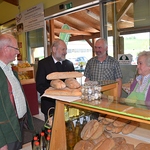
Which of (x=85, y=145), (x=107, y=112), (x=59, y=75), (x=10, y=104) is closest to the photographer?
(x=107, y=112)

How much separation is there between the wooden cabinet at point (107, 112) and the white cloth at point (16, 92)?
469 millimetres

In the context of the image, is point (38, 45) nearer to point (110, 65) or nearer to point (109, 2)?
point (109, 2)

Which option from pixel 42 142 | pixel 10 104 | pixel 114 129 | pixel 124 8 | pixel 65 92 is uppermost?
pixel 124 8

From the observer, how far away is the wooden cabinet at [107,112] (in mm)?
891

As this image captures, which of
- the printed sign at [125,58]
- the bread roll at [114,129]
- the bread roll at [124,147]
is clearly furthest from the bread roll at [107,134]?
the printed sign at [125,58]

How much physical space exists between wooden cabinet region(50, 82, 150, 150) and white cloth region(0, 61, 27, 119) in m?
0.47

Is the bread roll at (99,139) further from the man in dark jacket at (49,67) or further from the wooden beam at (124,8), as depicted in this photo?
the wooden beam at (124,8)

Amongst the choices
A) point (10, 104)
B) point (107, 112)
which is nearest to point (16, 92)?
point (10, 104)

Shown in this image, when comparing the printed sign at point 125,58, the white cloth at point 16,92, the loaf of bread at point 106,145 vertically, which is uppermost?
the printed sign at point 125,58

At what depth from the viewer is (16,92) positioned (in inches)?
63.1

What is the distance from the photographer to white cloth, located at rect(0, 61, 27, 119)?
1572 mm

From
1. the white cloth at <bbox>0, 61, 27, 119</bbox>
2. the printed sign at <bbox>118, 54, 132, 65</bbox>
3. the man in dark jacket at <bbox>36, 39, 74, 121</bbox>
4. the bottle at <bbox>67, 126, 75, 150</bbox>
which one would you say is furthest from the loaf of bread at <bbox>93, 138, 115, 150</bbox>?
the printed sign at <bbox>118, 54, 132, 65</bbox>

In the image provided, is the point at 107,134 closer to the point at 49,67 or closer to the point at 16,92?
the point at 16,92

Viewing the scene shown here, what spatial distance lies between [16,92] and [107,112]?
0.92m
